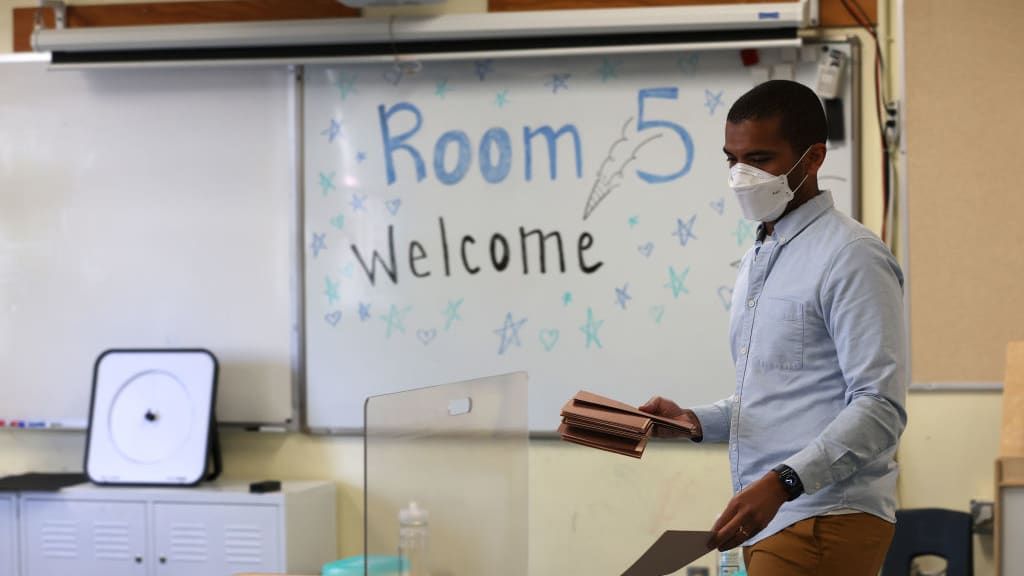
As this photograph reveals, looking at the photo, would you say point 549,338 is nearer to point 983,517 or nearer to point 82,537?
point 983,517

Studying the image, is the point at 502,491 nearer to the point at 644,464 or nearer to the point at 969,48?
the point at 644,464

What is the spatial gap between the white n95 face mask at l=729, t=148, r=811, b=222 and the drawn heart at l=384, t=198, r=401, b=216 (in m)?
2.22

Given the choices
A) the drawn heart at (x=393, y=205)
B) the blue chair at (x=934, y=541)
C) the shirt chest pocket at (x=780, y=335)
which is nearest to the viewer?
the shirt chest pocket at (x=780, y=335)

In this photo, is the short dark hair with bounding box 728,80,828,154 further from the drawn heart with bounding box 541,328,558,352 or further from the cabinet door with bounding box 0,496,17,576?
the cabinet door with bounding box 0,496,17,576

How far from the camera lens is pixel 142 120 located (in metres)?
4.02

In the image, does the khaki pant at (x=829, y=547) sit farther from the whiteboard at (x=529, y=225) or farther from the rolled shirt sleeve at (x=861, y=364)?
the whiteboard at (x=529, y=225)

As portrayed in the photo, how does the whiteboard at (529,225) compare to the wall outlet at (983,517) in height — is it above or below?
above

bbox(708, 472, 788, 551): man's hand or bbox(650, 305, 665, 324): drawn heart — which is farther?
bbox(650, 305, 665, 324): drawn heart

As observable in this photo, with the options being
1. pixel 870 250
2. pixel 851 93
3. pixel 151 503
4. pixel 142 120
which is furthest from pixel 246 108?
pixel 870 250

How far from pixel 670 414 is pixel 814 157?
1.55 ft

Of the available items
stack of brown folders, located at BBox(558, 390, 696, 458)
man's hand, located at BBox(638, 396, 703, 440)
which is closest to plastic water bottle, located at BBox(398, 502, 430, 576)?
stack of brown folders, located at BBox(558, 390, 696, 458)

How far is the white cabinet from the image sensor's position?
142 inches

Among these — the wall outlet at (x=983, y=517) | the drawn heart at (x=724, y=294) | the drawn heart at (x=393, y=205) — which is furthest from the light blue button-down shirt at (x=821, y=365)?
the drawn heart at (x=393, y=205)

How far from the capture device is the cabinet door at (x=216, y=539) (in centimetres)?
360
